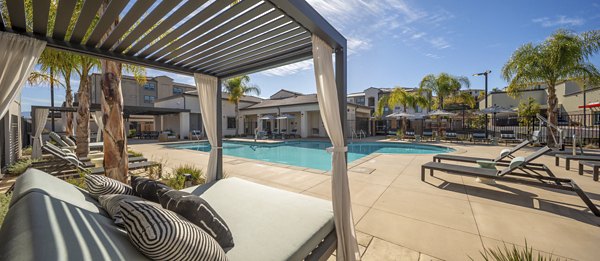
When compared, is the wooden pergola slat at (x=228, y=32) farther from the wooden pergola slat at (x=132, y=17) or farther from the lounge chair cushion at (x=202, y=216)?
the lounge chair cushion at (x=202, y=216)

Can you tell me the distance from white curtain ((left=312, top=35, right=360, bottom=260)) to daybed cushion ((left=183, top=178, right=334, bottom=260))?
0.58 ft

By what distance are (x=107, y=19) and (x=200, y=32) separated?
3.14 ft

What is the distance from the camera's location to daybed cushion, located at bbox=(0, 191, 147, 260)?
962 millimetres

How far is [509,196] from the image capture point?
164 inches

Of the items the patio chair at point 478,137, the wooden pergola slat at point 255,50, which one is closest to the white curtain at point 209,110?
the wooden pergola slat at point 255,50

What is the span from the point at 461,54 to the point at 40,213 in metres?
15.3

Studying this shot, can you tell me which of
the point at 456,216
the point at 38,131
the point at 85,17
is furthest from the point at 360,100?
the point at 85,17

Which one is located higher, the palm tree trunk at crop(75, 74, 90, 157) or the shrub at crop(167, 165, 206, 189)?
the palm tree trunk at crop(75, 74, 90, 157)

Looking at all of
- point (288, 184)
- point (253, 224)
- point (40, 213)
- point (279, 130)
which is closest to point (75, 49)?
point (40, 213)

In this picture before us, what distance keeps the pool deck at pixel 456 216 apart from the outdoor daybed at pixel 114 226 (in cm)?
90

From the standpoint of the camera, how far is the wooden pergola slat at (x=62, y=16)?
212cm

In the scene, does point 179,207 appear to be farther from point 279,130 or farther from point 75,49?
point 279,130

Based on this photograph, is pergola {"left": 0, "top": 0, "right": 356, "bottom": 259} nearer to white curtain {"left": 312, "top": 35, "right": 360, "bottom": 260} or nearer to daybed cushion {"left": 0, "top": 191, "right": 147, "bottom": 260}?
white curtain {"left": 312, "top": 35, "right": 360, "bottom": 260}

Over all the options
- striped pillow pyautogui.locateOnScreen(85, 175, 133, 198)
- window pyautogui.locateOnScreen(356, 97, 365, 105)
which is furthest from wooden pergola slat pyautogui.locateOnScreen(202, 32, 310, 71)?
window pyautogui.locateOnScreen(356, 97, 365, 105)
